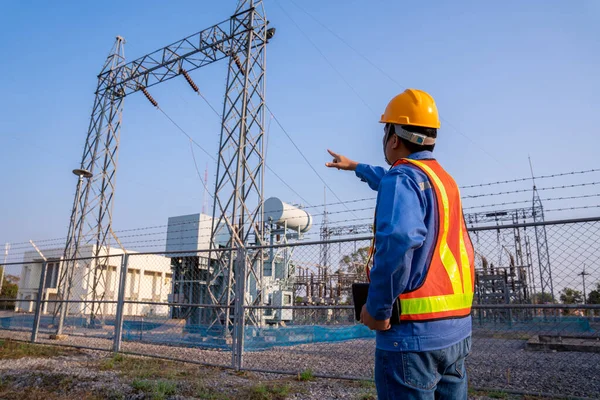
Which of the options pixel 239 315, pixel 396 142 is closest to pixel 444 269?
pixel 396 142

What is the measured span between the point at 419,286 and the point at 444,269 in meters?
0.16

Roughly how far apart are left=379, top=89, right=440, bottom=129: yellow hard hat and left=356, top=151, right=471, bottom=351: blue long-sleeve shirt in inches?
13.2

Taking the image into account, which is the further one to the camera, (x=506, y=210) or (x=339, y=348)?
(x=506, y=210)

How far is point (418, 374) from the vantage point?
1646 millimetres

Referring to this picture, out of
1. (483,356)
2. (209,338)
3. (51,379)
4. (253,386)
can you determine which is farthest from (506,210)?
(51,379)

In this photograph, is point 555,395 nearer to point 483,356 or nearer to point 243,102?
point 483,356

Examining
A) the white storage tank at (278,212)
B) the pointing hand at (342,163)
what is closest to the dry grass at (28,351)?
the pointing hand at (342,163)

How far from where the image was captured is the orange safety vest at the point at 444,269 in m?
1.72

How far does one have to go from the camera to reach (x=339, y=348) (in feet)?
33.7

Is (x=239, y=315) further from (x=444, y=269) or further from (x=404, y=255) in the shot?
(x=404, y=255)

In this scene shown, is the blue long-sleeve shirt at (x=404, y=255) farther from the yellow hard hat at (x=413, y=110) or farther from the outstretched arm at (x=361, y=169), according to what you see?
the outstretched arm at (x=361, y=169)

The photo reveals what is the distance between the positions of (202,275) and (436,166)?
1692cm

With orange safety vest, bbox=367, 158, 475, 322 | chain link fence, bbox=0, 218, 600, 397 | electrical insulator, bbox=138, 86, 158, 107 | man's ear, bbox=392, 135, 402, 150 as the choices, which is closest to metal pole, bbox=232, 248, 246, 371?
chain link fence, bbox=0, 218, 600, 397

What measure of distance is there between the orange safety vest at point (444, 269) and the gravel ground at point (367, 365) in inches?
142
